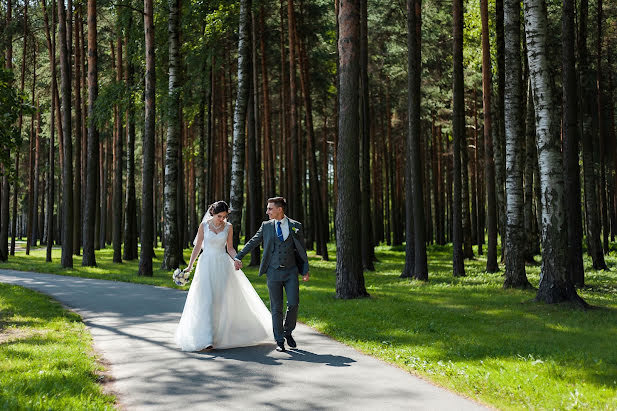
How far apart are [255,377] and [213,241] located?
109 inches

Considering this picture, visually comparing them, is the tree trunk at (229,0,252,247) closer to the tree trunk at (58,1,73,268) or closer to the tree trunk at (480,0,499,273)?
the tree trunk at (58,1,73,268)

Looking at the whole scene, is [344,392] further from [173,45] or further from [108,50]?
[108,50]

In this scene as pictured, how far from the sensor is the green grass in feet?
18.0

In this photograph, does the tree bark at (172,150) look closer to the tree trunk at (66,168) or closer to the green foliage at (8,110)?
the tree trunk at (66,168)

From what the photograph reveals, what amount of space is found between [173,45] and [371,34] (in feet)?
46.9

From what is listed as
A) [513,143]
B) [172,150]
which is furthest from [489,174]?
[172,150]

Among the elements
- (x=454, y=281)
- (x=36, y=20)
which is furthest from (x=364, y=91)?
(x=36, y=20)

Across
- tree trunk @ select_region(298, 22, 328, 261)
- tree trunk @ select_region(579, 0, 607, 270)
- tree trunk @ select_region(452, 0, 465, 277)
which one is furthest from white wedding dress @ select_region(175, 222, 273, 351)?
tree trunk @ select_region(298, 22, 328, 261)

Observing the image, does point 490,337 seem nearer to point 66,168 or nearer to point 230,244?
point 230,244

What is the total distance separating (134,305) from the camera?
12.9 m

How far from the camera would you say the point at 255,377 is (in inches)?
261

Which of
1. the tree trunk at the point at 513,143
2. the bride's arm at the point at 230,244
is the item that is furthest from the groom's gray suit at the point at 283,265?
the tree trunk at the point at 513,143

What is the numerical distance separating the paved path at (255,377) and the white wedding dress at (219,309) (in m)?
0.21

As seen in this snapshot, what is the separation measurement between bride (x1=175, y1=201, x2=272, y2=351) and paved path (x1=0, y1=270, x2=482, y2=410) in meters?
0.22
